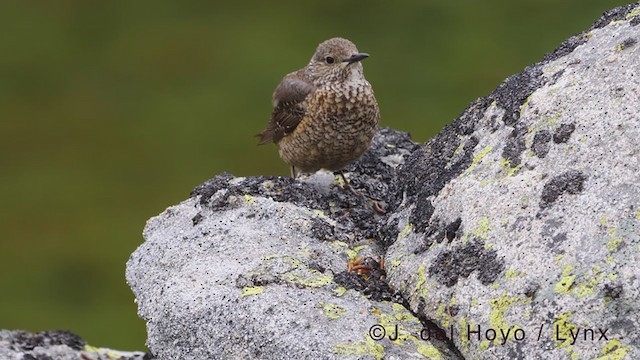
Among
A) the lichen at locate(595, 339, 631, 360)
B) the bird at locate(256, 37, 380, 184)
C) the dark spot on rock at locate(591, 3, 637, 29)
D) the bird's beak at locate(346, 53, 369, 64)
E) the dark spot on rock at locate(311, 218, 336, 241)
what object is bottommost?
the lichen at locate(595, 339, 631, 360)

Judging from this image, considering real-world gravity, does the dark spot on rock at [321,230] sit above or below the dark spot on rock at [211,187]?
below

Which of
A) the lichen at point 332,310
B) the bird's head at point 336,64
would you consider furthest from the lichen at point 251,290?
the bird's head at point 336,64

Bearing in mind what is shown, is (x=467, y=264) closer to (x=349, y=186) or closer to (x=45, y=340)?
(x=349, y=186)

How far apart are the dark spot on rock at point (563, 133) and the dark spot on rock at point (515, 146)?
0.60 feet

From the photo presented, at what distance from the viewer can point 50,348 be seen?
24.4 ft

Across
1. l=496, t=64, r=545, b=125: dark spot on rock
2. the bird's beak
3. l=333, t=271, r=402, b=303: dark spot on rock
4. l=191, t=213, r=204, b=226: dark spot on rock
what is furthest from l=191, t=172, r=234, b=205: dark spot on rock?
the bird's beak

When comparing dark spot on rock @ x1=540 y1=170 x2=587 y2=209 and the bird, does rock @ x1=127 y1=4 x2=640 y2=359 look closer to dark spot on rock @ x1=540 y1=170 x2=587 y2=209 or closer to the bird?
dark spot on rock @ x1=540 y1=170 x2=587 y2=209

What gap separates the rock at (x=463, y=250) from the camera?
17.8 feet

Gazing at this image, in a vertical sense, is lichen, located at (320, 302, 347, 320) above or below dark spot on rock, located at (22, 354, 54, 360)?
below

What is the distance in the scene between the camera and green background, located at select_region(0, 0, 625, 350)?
22703mm

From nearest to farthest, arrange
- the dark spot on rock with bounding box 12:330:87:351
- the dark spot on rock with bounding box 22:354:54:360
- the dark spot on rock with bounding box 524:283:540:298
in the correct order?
1. the dark spot on rock with bounding box 524:283:540:298
2. the dark spot on rock with bounding box 22:354:54:360
3. the dark spot on rock with bounding box 12:330:87:351

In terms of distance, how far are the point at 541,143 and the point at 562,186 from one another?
1.09ft

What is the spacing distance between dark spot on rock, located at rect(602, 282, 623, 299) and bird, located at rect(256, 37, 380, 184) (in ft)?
11.5

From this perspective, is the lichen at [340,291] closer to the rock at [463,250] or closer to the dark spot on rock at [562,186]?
the rock at [463,250]
